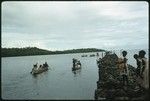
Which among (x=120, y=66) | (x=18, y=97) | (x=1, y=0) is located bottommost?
(x=18, y=97)

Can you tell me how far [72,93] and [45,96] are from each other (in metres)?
1.89

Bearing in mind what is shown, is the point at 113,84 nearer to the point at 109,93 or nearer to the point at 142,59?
the point at 109,93

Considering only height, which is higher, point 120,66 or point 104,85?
point 120,66

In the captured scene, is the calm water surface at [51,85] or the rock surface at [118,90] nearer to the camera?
the rock surface at [118,90]

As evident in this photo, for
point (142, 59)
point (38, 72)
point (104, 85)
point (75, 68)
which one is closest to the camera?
point (142, 59)

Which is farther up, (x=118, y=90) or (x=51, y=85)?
(x=118, y=90)

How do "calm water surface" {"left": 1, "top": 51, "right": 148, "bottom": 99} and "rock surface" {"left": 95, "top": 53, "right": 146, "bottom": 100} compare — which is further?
"calm water surface" {"left": 1, "top": 51, "right": 148, "bottom": 99}

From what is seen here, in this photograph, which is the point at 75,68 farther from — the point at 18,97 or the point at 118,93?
the point at 118,93

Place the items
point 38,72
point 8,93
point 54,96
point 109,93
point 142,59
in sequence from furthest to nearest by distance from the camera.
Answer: point 38,72 < point 8,93 < point 54,96 < point 109,93 < point 142,59

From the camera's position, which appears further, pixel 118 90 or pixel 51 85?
pixel 51 85

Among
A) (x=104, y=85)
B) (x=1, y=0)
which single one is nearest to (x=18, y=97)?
(x=104, y=85)

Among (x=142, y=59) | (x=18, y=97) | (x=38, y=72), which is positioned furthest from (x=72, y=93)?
(x=38, y=72)

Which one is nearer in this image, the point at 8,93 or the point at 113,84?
the point at 113,84

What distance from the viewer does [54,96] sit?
19.3 meters
